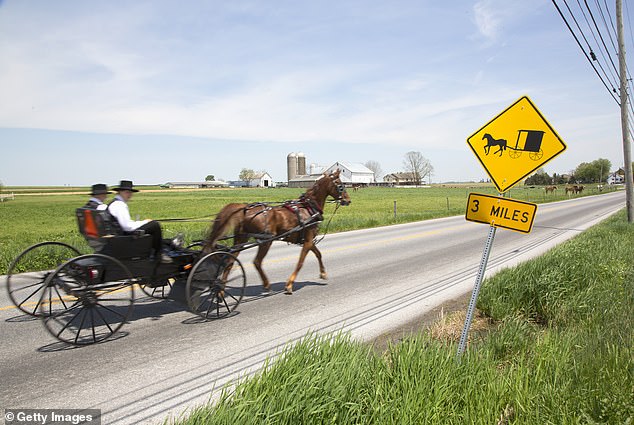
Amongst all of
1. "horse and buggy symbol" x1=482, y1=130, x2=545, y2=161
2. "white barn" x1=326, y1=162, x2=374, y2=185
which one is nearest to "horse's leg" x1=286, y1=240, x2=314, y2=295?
"horse and buggy symbol" x1=482, y1=130, x2=545, y2=161

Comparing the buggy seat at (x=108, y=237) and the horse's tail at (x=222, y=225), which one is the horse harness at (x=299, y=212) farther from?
the buggy seat at (x=108, y=237)

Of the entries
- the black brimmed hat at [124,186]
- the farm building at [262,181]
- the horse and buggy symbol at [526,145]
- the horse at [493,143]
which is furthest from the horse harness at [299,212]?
the farm building at [262,181]

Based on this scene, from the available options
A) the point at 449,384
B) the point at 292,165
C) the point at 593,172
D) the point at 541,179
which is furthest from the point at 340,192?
the point at 593,172

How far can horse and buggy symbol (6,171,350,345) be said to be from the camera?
15.9 feet

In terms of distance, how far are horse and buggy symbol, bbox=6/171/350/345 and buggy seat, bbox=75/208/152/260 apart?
12 millimetres

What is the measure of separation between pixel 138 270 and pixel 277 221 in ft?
9.22

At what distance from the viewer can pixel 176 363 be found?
425cm

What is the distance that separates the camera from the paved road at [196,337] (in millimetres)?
3572

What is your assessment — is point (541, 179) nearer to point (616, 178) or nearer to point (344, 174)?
point (616, 178)

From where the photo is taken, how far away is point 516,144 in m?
3.95

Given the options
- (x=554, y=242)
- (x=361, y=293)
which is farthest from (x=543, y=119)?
(x=554, y=242)

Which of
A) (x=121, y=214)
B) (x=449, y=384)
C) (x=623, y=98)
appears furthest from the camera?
(x=623, y=98)

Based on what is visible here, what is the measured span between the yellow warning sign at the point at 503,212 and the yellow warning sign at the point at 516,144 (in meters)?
0.21

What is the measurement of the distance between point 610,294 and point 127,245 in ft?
22.3
